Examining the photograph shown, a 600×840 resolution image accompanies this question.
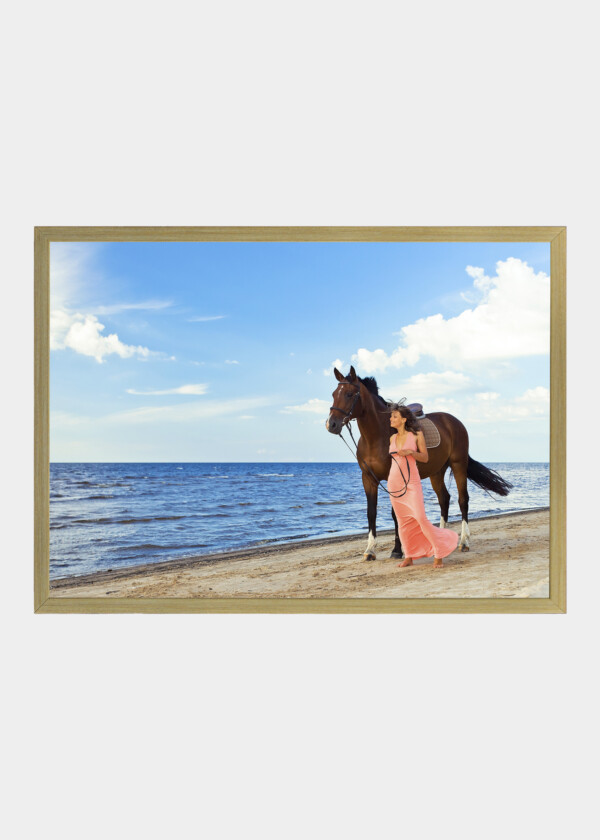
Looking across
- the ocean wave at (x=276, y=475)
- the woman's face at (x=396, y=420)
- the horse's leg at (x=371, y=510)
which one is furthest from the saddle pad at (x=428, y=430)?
the ocean wave at (x=276, y=475)

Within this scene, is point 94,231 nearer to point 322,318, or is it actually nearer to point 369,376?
point 322,318

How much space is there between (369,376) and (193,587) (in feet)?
6.42

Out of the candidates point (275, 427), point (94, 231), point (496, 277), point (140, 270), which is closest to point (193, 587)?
point (275, 427)

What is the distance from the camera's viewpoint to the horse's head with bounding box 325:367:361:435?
439cm

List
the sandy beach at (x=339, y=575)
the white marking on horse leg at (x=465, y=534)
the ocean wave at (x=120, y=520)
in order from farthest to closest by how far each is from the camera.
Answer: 1. the white marking on horse leg at (x=465, y=534)
2. the ocean wave at (x=120, y=520)
3. the sandy beach at (x=339, y=575)

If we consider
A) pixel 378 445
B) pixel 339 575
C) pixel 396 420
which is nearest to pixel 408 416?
pixel 396 420

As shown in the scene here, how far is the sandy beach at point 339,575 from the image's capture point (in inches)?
168

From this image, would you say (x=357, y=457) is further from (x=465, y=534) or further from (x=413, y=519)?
(x=465, y=534)

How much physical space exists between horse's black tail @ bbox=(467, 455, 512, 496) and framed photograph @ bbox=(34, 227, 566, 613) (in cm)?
2

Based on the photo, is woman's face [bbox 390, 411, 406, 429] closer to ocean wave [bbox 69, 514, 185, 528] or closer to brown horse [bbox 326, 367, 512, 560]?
brown horse [bbox 326, 367, 512, 560]

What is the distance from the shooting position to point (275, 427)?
4.46 metres

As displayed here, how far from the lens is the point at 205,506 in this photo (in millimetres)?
4461

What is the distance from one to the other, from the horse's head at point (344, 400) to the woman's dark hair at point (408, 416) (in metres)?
0.27

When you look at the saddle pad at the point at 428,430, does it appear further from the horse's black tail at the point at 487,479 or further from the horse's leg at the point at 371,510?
the horse's leg at the point at 371,510
